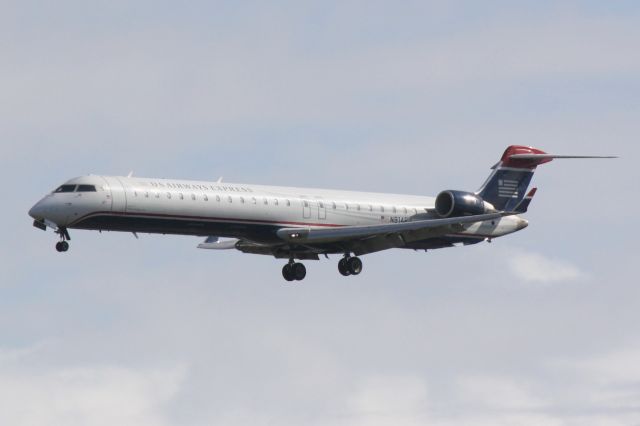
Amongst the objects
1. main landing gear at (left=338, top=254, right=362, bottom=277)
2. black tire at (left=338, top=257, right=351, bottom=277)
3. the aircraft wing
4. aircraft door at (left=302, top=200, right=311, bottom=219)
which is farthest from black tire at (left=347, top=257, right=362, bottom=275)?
aircraft door at (left=302, top=200, right=311, bottom=219)

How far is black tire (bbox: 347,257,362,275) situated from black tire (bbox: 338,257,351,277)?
0.11 metres

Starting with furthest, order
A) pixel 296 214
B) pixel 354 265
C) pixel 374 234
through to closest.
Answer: pixel 354 265, pixel 374 234, pixel 296 214

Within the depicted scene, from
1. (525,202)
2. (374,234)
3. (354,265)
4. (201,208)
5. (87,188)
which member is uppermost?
(87,188)

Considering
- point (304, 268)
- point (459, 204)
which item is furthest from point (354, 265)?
point (459, 204)

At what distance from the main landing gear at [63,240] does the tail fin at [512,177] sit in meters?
17.8

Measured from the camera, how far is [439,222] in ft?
195

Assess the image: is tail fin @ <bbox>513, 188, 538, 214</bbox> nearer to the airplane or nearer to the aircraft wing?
the airplane

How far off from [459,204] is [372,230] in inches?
157

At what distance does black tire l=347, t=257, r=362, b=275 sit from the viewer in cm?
6181

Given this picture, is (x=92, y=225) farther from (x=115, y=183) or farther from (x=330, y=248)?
(x=330, y=248)

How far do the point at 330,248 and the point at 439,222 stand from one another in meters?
4.47

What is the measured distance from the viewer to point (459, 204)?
62031mm

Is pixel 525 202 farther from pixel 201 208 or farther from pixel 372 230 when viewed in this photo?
pixel 201 208

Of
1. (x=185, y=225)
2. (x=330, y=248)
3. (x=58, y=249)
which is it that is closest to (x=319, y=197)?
(x=330, y=248)
